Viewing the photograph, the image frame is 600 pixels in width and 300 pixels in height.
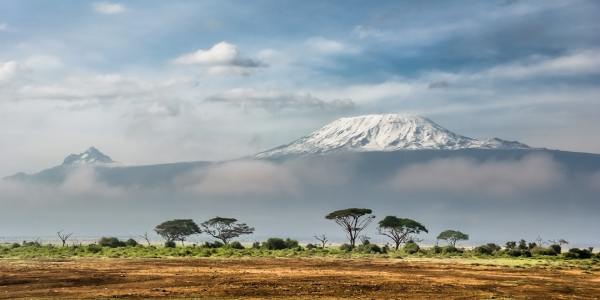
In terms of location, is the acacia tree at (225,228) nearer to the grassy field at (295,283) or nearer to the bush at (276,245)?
the bush at (276,245)

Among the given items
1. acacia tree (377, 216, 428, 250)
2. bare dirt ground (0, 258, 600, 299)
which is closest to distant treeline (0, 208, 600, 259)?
acacia tree (377, 216, 428, 250)

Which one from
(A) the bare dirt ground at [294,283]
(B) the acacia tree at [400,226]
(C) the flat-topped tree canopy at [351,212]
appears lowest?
(A) the bare dirt ground at [294,283]

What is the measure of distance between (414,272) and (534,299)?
66.1ft

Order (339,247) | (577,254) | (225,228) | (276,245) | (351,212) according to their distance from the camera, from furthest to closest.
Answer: (225,228) < (351,212) < (339,247) < (276,245) < (577,254)

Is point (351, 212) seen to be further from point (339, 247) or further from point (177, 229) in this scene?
point (177, 229)

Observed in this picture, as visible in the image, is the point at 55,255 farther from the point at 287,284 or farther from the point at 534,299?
the point at 534,299

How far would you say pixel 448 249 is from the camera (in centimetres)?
10481

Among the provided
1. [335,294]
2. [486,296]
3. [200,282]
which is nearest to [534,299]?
[486,296]

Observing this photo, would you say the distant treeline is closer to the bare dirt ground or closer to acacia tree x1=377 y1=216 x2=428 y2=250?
acacia tree x1=377 y1=216 x2=428 y2=250

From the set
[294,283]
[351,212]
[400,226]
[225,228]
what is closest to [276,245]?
[351,212]

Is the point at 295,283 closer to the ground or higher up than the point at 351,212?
closer to the ground

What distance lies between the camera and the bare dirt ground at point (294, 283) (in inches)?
1535

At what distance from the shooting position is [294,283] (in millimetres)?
45125

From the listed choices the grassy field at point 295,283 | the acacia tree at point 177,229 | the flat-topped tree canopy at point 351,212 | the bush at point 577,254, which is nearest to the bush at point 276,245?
the flat-topped tree canopy at point 351,212
